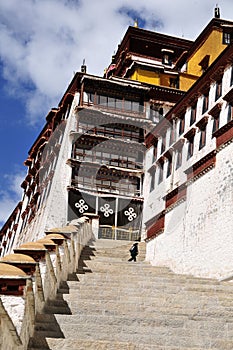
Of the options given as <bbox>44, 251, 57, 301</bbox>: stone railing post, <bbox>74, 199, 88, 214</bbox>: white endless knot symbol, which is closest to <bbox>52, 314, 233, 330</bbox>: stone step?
<bbox>44, 251, 57, 301</bbox>: stone railing post

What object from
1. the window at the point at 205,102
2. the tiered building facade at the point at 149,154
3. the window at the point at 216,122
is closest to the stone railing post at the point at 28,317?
the tiered building facade at the point at 149,154

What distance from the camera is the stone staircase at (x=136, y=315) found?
7.76 m

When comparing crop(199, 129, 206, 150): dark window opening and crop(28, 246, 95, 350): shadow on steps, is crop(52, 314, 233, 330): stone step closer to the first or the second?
crop(28, 246, 95, 350): shadow on steps

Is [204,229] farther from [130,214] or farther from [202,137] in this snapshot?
[130,214]

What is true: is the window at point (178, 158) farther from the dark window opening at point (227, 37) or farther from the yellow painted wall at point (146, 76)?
the yellow painted wall at point (146, 76)

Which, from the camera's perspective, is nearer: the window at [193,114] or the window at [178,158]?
the window at [193,114]

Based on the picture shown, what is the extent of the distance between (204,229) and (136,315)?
8949 millimetres

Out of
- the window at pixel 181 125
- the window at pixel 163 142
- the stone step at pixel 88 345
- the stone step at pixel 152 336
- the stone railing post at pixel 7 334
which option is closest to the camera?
the stone railing post at pixel 7 334

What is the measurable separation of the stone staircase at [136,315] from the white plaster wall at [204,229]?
10.4 ft

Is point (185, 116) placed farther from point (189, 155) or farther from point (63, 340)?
point (63, 340)

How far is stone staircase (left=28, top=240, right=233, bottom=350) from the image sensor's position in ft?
25.5

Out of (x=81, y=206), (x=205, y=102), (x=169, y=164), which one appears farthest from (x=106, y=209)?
(x=205, y=102)

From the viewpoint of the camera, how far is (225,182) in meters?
16.8

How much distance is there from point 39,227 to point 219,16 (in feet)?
61.6
